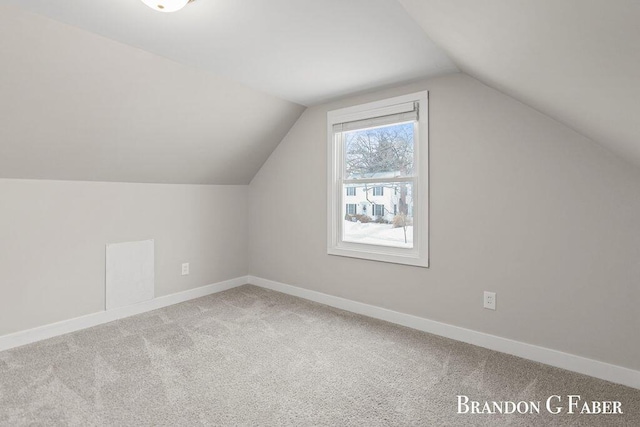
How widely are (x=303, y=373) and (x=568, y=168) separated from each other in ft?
7.27

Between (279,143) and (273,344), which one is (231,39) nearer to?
(279,143)

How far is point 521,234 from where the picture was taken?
2.40 meters

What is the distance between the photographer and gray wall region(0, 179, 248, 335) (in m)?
2.56

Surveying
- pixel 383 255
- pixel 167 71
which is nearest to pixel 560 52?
pixel 383 255

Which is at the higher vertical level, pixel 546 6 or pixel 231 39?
pixel 231 39

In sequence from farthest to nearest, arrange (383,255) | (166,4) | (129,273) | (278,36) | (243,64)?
(129,273) → (383,255) → (243,64) → (278,36) → (166,4)

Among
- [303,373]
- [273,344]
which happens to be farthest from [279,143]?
[303,373]

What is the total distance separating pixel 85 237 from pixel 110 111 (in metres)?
1.17

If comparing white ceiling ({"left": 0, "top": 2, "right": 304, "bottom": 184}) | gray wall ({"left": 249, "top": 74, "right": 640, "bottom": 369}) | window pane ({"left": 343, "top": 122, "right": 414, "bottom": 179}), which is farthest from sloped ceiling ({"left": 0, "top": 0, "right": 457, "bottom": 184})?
gray wall ({"left": 249, "top": 74, "right": 640, "bottom": 369})

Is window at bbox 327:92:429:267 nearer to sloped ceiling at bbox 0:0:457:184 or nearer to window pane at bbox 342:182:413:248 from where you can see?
window pane at bbox 342:182:413:248

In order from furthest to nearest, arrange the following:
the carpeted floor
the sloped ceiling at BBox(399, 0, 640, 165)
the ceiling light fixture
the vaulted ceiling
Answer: the carpeted floor < the ceiling light fixture < the vaulted ceiling < the sloped ceiling at BBox(399, 0, 640, 165)

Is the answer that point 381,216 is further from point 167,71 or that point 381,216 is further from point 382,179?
point 167,71

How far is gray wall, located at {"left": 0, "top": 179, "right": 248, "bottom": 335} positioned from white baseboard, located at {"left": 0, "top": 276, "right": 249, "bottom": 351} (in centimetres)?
5

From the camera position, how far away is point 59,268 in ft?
9.11
